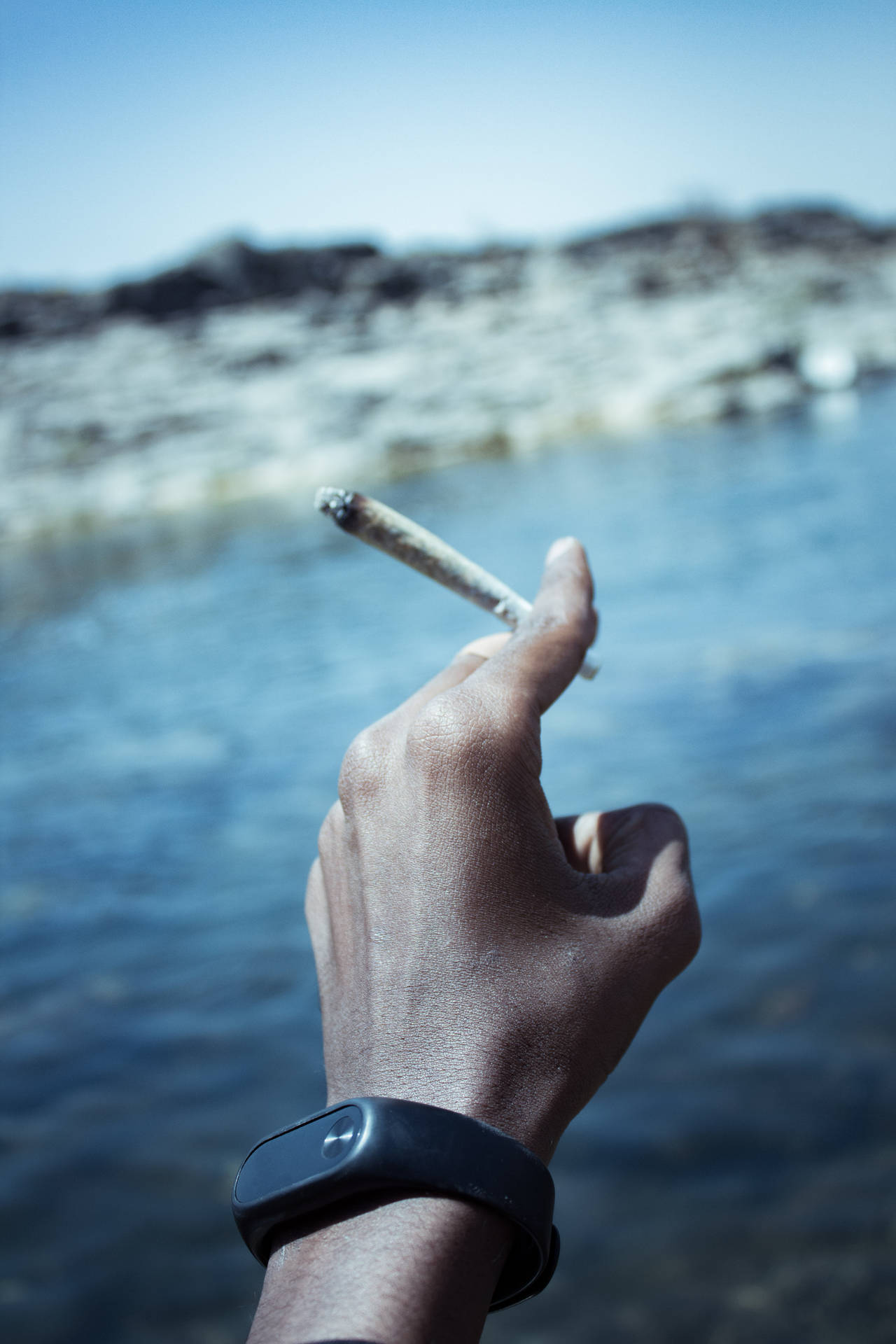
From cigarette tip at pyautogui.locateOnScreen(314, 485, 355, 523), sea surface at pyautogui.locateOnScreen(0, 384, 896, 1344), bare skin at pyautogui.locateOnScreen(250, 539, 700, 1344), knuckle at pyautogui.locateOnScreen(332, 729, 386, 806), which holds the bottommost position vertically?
sea surface at pyautogui.locateOnScreen(0, 384, 896, 1344)

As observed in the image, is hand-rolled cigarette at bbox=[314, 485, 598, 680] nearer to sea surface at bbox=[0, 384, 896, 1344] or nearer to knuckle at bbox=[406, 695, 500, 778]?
knuckle at bbox=[406, 695, 500, 778]

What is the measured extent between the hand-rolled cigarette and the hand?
0.27m

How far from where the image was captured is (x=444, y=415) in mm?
21391

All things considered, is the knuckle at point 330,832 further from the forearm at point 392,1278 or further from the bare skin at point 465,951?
the forearm at point 392,1278

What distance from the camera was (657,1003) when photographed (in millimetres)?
2766

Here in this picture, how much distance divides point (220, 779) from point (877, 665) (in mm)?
3244

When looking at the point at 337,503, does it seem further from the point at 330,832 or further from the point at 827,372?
→ the point at 827,372

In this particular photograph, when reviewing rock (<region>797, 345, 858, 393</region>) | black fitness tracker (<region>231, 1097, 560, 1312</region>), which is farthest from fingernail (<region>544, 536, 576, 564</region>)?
rock (<region>797, 345, 858, 393</region>)

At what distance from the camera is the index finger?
1.04 metres

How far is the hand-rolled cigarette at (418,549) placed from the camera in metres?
1.29

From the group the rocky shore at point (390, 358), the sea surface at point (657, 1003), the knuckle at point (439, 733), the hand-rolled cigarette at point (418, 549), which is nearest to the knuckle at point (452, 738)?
the knuckle at point (439, 733)

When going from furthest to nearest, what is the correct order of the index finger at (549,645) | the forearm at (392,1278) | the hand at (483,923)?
1. the index finger at (549,645)
2. the hand at (483,923)
3. the forearm at (392,1278)

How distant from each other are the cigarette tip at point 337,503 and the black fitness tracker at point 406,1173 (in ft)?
2.37

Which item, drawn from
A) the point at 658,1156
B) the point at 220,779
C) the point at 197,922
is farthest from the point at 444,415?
the point at 658,1156
